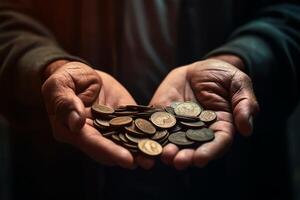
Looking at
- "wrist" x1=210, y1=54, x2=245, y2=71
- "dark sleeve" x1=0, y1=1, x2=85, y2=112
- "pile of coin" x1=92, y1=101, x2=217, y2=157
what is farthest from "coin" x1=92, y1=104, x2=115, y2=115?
"wrist" x1=210, y1=54, x2=245, y2=71

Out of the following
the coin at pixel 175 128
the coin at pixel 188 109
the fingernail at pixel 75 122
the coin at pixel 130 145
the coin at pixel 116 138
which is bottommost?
the coin at pixel 175 128

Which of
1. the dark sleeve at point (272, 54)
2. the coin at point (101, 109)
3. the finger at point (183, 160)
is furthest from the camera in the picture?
the dark sleeve at point (272, 54)

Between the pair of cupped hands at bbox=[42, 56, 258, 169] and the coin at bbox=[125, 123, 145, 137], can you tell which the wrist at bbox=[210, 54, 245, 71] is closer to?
the pair of cupped hands at bbox=[42, 56, 258, 169]

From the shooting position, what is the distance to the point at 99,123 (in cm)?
83

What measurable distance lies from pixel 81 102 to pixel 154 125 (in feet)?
0.41

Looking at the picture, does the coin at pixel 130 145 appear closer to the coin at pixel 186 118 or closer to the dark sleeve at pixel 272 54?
the coin at pixel 186 118

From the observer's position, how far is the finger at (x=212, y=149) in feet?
2.47

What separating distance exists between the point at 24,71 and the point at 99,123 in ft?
0.65

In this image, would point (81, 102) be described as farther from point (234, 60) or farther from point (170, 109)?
point (234, 60)

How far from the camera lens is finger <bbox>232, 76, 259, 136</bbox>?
2.59ft

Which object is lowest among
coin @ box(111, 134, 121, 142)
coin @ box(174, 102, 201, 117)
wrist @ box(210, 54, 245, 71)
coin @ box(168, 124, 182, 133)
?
coin @ box(168, 124, 182, 133)

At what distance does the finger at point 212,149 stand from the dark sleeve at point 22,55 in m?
0.29

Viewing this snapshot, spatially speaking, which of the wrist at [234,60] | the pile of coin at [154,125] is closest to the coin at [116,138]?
the pile of coin at [154,125]

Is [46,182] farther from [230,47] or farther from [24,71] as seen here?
[230,47]
